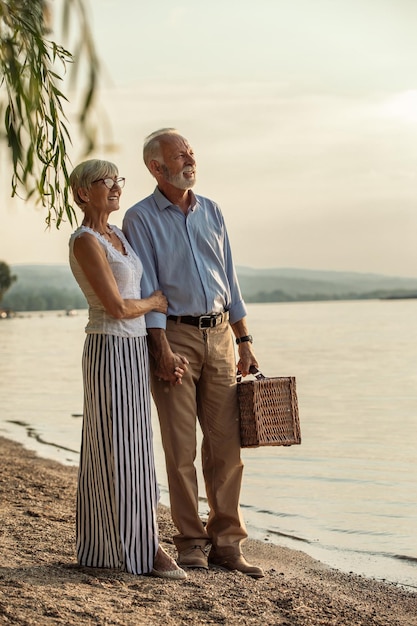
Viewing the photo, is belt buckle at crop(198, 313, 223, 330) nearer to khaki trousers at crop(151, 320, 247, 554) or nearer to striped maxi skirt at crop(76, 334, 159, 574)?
khaki trousers at crop(151, 320, 247, 554)

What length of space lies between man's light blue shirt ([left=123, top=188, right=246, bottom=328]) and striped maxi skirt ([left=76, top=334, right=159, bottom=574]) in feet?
1.26

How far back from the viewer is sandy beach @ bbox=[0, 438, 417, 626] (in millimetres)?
4168

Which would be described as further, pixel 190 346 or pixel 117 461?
pixel 190 346

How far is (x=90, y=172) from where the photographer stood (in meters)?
4.63

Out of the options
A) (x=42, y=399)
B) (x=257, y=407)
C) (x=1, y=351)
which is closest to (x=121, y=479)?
(x=257, y=407)

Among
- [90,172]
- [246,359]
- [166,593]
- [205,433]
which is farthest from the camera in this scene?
[246,359]

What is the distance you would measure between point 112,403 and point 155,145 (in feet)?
4.26

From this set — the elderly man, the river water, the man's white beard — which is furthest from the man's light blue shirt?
the river water

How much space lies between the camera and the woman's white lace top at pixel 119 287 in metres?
4.67

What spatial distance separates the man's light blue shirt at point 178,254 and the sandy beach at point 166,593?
1197 mm

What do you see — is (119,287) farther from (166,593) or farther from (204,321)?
(166,593)

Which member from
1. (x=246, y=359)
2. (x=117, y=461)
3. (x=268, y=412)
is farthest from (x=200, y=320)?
(x=117, y=461)

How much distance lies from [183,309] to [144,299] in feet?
1.13

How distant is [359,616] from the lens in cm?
473
